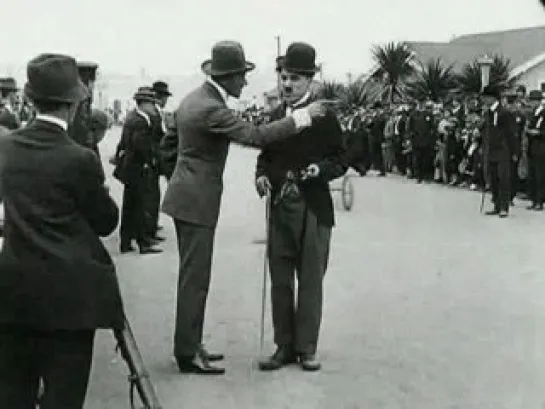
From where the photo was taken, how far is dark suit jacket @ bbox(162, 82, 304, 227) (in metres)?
7.23

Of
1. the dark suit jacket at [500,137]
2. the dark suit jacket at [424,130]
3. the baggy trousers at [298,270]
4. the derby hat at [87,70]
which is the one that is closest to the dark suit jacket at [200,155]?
the baggy trousers at [298,270]

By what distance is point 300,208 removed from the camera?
25.0 ft

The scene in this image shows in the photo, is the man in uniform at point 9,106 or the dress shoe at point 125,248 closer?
the man in uniform at point 9,106

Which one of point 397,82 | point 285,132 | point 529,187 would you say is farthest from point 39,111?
point 397,82

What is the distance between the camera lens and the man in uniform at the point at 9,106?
12641mm

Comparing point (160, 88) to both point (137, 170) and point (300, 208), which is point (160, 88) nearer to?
point (137, 170)

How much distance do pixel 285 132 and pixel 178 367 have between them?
1.73 meters

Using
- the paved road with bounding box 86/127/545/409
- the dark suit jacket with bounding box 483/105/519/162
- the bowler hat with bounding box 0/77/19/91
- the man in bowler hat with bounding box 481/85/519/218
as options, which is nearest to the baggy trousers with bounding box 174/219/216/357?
the paved road with bounding box 86/127/545/409

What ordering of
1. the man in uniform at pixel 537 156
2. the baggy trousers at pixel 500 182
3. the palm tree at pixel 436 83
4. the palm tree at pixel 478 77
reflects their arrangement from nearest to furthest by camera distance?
the baggy trousers at pixel 500 182 < the man in uniform at pixel 537 156 < the palm tree at pixel 478 77 < the palm tree at pixel 436 83

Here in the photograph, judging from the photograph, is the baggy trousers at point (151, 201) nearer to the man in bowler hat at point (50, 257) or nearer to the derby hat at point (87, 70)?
the derby hat at point (87, 70)

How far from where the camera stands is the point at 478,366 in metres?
7.62

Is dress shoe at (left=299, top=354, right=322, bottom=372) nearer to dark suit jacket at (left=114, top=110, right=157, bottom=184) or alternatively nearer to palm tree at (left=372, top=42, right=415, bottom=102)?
dark suit jacket at (left=114, top=110, right=157, bottom=184)

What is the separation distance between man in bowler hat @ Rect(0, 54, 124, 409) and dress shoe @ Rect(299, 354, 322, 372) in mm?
3085

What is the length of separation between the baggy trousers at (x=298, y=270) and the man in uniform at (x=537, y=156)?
38.9 feet
